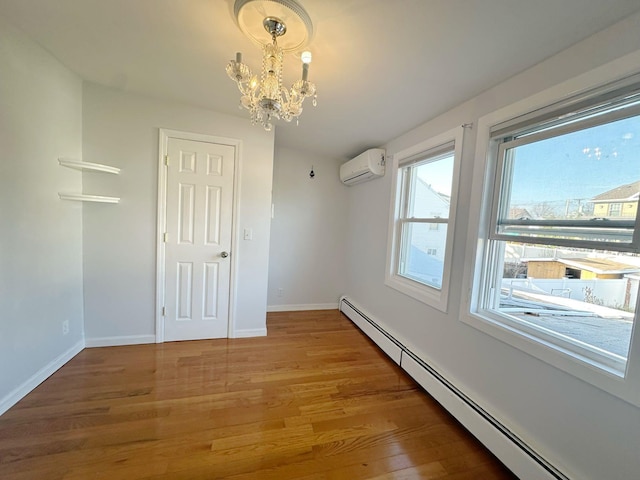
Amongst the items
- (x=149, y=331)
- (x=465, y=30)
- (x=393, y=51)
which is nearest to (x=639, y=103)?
(x=465, y=30)

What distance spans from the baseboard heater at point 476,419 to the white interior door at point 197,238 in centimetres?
189

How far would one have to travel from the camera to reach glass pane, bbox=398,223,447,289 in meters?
2.27

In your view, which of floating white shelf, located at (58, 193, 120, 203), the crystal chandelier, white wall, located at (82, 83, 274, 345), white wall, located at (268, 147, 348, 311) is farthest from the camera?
white wall, located at (268, 147, 348, 311)

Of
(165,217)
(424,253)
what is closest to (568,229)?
(424,253)

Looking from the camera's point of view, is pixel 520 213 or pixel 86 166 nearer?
pixel 520 213

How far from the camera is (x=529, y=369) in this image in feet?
4.62

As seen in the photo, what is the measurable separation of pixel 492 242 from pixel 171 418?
2446 mm

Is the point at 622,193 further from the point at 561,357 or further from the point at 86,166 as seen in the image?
the point at 86,166

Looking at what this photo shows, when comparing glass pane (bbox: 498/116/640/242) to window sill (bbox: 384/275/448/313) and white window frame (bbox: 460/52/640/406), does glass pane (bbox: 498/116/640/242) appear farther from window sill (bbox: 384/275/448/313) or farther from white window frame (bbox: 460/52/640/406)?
window sill (bbox: 384/275/448/313)

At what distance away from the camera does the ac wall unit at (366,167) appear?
2920 mm

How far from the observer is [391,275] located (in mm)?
2777

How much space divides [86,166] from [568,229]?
3327mm

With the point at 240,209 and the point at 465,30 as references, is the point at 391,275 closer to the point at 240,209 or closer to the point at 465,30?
the point at 240,209

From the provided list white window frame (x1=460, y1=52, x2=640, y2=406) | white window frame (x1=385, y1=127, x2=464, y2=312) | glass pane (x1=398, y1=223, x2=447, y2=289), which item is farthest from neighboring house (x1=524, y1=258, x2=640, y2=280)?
glass pane (x1=398, y1=223, x2=447, y2=289)
